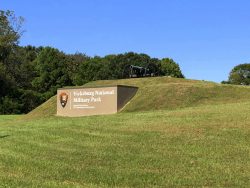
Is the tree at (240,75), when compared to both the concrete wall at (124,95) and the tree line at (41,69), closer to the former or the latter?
the tree line at (41,69)

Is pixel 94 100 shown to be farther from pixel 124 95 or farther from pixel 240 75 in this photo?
pixel 240 75

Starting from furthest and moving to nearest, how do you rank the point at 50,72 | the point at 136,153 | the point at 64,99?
the point at 50,72
the point at 64,99
the point at 136,153

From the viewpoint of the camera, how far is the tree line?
62594 mm

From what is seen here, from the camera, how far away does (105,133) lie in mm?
16750

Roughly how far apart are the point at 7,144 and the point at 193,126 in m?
6.21

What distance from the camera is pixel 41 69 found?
78875mm

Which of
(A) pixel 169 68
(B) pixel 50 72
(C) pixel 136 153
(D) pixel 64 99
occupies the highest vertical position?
(A) pixel 169 68

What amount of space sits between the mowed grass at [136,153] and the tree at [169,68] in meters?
78.4

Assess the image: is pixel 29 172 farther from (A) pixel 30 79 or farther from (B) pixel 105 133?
(A) pixel 30 79

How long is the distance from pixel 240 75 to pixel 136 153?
105m

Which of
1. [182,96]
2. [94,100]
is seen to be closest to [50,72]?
[94,100]

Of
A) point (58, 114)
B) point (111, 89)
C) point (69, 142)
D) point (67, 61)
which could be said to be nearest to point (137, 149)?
point (69, 142)

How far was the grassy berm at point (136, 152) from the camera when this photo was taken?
905 centimetres

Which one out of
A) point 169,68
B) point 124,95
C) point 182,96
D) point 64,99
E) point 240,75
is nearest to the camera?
point 182,96
